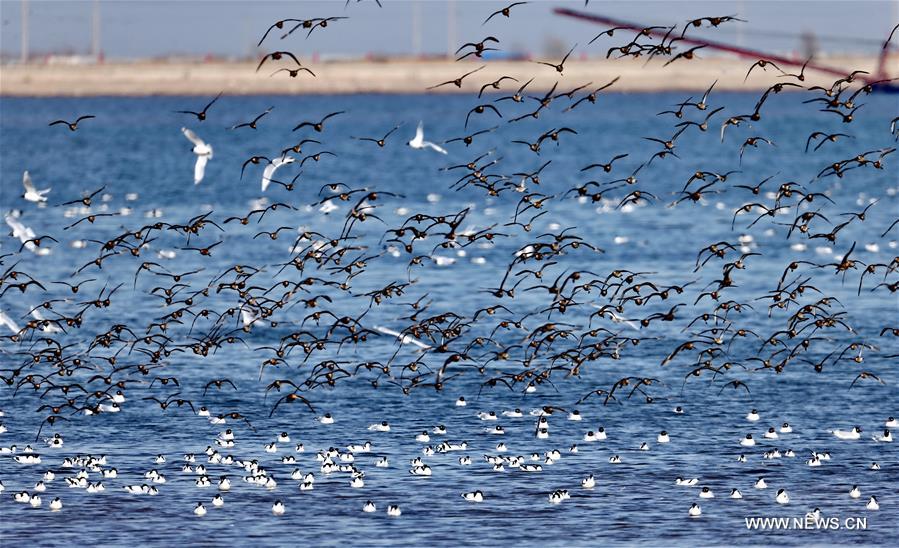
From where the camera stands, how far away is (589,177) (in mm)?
94250

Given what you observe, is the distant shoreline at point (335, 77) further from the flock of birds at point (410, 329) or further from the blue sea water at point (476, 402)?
the flock of birds at point (410, 329)

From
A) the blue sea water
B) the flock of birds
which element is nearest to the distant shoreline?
the blue sea water

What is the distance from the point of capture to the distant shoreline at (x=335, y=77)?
185 meters

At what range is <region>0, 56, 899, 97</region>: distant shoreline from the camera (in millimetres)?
185000

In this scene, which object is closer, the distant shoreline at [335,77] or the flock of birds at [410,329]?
the flock of birds at [410,329]

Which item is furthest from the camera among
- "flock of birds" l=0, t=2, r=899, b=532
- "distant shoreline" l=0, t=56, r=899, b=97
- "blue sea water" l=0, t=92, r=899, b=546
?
"distant shoreline" l=0, t=56, r=899, b=97

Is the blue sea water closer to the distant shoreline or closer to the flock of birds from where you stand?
the flock of birds

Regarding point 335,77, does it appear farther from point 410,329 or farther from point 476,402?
point 410,329

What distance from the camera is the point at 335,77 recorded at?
197 metres

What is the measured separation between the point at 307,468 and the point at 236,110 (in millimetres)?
151739

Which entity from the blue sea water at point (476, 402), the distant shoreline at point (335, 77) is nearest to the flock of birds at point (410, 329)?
the blue sea water at point (476, 402)

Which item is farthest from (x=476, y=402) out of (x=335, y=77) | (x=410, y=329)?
(x=335, y=77)

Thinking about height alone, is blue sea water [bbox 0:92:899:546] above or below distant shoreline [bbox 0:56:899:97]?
below

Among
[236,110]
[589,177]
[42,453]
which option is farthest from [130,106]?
[42,453]
